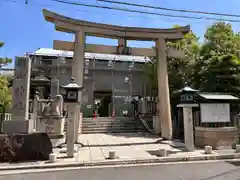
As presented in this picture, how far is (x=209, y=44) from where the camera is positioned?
1328 cm

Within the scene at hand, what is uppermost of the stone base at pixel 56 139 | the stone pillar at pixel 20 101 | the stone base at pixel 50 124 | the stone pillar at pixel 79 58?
the stone pillar at pixel 79 58

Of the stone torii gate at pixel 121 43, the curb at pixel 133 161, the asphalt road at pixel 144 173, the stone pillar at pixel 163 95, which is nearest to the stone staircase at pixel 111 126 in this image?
the stone pillar at pixel 163 95

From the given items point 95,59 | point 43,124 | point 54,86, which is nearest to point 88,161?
point 43,124

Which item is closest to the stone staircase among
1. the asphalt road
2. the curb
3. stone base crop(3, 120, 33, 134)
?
stone base crop(3, 120, 33, 134)

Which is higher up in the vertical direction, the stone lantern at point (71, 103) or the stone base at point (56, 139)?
the stone lantern at point (71, 103)

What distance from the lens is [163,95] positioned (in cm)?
1098

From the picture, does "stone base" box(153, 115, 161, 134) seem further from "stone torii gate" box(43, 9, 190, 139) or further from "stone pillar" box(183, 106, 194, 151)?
"stone pillar" box(183, 106, 194, 151)

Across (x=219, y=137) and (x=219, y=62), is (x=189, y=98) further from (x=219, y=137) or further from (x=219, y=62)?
(x=219, y=62)

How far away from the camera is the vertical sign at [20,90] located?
7.07 meters

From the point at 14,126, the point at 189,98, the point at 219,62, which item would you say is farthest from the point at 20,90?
the point at 219,62

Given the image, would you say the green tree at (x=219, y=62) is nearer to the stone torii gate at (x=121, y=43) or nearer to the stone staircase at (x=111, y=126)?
the stone torii gate at (x=121, y=43)

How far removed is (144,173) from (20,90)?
5329 millimetres

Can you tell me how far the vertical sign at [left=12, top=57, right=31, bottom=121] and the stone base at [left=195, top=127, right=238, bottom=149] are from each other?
787 centimetres

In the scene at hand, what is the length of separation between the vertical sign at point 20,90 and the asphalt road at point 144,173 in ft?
6.86
